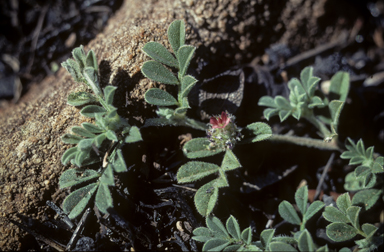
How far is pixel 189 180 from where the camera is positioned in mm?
2035

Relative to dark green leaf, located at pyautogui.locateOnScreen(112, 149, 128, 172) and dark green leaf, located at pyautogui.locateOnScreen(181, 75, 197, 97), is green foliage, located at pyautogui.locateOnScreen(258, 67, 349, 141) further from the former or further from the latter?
dark green leaf, located at pyautogui.locateOnScreen(112, 149, 128, 172)

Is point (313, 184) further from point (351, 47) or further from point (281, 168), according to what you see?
point (351, 47)

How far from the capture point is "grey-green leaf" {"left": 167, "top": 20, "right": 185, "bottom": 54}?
2.03 metres

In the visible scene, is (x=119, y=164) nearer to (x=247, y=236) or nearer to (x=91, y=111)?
(x=91, y=111)

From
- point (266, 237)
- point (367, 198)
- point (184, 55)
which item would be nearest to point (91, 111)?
point (184, 55)

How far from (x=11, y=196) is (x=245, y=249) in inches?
65.8

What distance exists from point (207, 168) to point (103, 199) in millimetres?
743

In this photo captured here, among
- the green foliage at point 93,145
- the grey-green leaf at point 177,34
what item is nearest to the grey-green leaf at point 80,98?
the green foliage at point 93,145

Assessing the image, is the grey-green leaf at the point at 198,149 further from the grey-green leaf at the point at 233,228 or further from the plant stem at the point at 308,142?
the plant stem at the point at 308,142

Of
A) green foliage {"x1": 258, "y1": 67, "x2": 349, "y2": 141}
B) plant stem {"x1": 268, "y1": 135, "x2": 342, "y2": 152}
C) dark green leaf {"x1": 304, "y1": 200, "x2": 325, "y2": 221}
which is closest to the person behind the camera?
dark green leaf {"x1": 304, "y1": 200, "x2": 325, "y2": 221}

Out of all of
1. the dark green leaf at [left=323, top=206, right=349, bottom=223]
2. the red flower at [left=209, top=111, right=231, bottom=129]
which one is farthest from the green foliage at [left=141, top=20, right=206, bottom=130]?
the dark green leaf at [left=323, top=206, right=349, bottom=223]

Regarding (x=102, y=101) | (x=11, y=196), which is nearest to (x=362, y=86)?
(x=102, y=101)

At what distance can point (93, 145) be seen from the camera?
192cm

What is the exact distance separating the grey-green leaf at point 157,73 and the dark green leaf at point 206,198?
78cm
